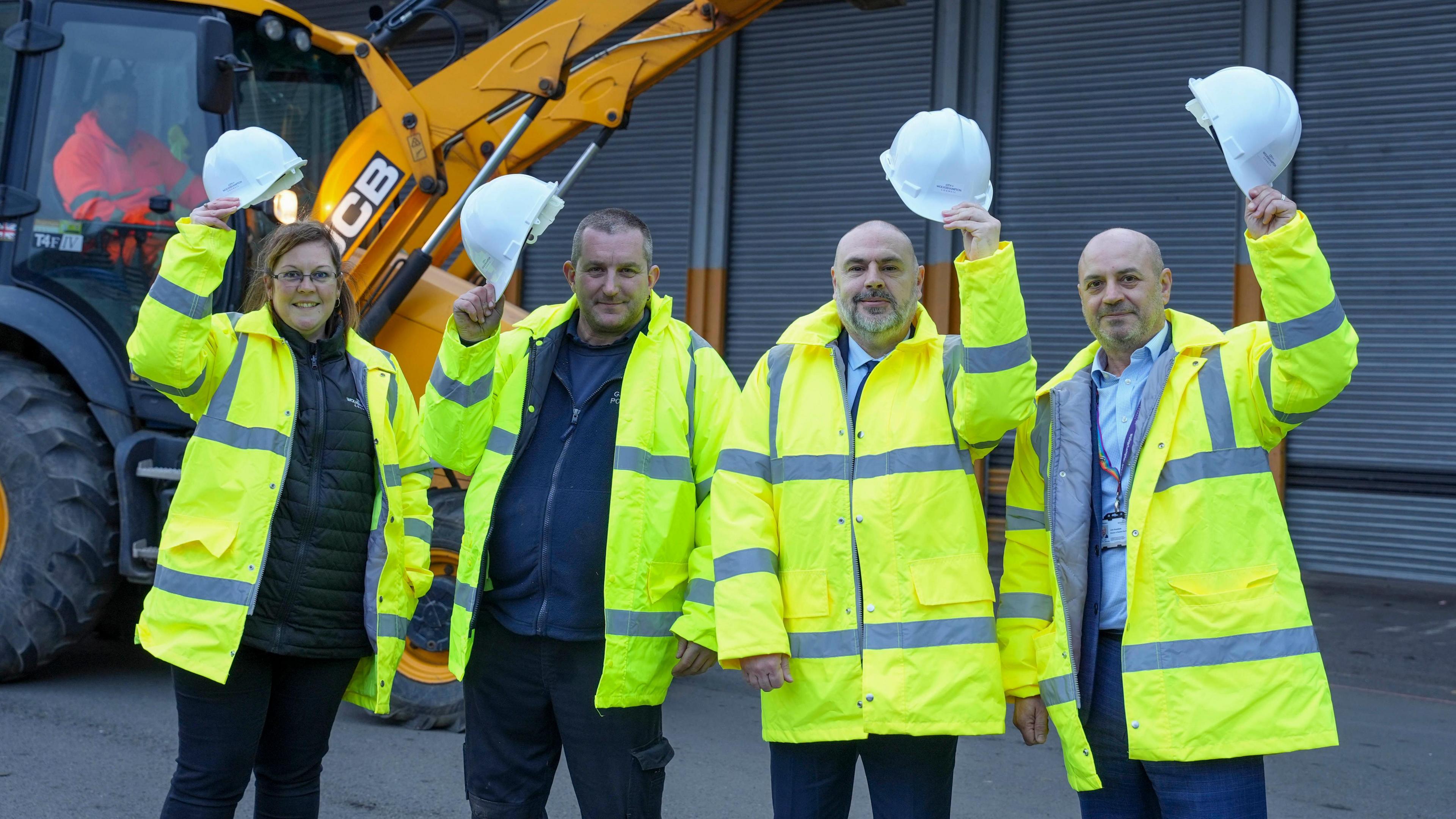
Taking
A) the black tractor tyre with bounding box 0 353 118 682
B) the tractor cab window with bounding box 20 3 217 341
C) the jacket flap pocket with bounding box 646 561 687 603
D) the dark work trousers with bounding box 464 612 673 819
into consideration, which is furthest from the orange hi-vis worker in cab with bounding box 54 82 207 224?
the jacket flap pocket with bounding box 646 561 687 603

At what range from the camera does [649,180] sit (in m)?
12.5

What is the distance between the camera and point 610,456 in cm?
300

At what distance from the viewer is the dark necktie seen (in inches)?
110

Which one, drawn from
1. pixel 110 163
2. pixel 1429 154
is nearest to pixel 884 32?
pixel 1429 154

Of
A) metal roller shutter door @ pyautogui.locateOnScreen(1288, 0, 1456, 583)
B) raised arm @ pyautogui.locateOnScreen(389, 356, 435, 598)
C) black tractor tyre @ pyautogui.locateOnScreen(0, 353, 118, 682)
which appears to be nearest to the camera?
raised arm @ pyautogui.locateOnScreen(389, 356, 435, 598)

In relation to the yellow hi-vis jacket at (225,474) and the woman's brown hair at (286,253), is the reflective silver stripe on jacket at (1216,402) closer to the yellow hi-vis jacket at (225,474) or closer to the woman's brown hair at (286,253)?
the yellow hi-vis jacket at (225,474)

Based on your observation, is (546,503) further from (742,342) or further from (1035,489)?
(742,342)

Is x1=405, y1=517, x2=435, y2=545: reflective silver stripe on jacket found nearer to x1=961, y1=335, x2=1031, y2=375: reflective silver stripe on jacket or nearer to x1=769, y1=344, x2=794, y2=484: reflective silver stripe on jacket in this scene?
x1=769, y1=344, x2=794, y2=484: reflective silver stripe on jacket

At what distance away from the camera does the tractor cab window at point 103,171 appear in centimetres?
563

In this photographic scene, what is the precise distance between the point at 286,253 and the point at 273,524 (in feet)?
2.25

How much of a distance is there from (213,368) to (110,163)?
3284 millimetres

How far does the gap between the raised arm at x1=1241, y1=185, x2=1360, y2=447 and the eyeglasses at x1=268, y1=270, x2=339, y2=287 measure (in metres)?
2.17

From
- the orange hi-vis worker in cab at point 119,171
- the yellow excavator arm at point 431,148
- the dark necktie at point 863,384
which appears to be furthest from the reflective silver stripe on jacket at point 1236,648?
the orange hi-vis worker in cab at point 119,171

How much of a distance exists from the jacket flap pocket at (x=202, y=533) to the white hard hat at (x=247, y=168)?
0.78 m
